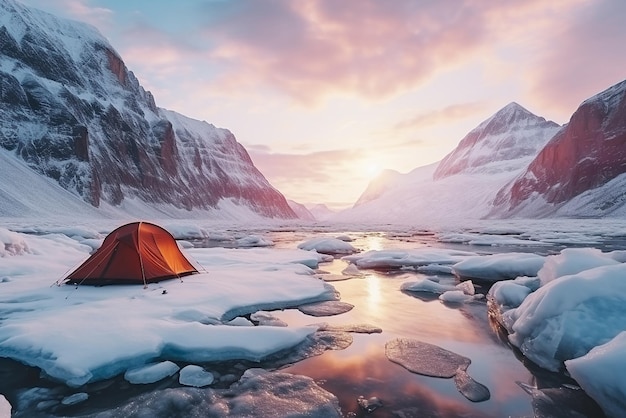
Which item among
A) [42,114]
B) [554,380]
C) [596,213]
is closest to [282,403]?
[554,380]

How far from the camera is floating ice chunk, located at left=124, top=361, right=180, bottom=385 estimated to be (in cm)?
509

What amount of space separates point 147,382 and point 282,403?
1993 millimetres

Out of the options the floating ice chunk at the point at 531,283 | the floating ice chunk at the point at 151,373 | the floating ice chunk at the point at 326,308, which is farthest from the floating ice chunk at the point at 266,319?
the floating ice chunk at the point at 531,283

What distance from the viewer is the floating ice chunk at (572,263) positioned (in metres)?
7.58

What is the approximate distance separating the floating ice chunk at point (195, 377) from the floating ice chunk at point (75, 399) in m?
1.12

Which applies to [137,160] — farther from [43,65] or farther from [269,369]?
[269,369]

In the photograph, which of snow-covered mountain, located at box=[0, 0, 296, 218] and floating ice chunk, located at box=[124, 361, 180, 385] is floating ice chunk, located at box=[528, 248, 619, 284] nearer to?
floating ice chunk, located at box=[124, 361, 180, 385]

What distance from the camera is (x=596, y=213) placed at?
9444 centimetres

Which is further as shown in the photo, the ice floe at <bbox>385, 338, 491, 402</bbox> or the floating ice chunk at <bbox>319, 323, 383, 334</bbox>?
the floating ice chunk at <bbox>319, 323, 383, 334</bbox>

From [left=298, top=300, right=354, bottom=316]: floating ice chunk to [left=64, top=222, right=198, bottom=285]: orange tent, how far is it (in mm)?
4348

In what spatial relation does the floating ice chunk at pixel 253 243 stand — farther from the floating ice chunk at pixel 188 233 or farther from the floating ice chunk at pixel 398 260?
the floating ice chunk at pixel 398 260

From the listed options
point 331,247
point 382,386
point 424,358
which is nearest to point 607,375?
point 424,358

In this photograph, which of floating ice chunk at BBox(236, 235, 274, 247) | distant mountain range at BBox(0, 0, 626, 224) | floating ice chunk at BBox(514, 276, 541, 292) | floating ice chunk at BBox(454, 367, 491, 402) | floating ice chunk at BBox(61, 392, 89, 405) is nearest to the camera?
floating ice chunk at BBox(61, 392, 89, 405)

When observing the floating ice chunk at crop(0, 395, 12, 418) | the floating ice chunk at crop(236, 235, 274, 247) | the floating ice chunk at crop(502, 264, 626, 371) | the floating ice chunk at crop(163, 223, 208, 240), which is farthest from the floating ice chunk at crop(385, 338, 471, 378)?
the floating ice chunk at crop(163, 223, 208, 240)
